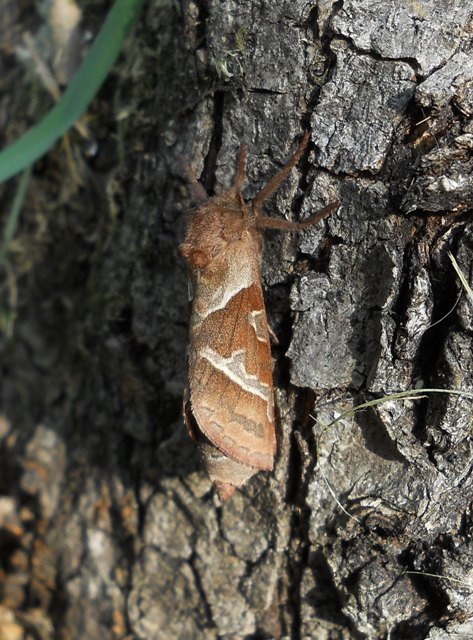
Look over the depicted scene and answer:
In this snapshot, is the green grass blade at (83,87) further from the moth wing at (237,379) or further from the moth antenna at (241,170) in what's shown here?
the moth wing at (237,379)

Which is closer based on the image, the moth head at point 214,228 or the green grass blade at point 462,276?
the green grass blade at point 462,276

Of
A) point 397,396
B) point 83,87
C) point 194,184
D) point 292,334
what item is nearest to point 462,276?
point 397,396

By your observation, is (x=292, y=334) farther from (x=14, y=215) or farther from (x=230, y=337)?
(x=14, y=215)

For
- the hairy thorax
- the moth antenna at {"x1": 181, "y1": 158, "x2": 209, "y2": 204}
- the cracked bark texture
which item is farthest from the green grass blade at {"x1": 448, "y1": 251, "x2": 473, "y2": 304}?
the moth antenna at {"x1": 181, "y1": 158, "x2": 209, "y2": 204}

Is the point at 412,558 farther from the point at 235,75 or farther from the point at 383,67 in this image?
the point at 235,75

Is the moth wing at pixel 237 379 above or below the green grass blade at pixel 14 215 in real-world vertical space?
below

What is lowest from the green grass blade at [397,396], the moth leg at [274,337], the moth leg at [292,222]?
the green grass blade at [397,396]

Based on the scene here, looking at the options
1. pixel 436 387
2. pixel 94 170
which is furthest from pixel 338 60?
pixel 94 170

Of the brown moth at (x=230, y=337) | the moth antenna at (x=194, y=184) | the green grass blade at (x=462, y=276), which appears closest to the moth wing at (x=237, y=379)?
the brown moth at (x=230, y=337)
